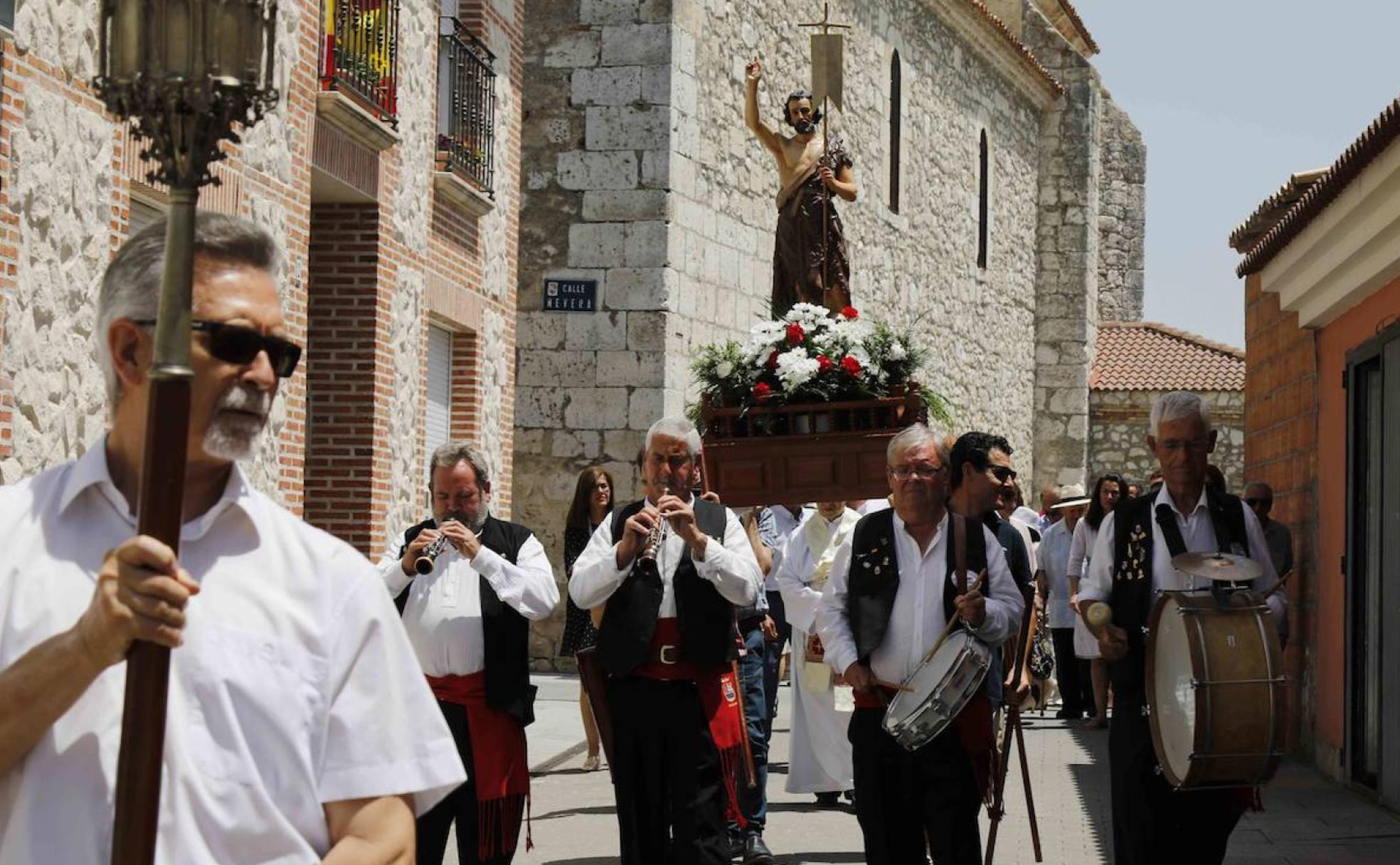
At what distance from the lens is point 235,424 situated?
108 inches

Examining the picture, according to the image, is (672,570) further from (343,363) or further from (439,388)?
(439,388)

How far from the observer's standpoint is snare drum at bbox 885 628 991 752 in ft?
23.0

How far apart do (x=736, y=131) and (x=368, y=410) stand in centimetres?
864

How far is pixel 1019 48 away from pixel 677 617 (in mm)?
28113

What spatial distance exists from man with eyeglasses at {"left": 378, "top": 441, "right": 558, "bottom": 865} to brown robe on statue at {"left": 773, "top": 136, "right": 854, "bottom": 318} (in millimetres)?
8882

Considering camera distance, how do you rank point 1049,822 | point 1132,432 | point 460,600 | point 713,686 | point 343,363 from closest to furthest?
point 460,600
point 713,686
point 1049,822
point 343,363
point 1132,432

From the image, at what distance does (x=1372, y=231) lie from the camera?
1084 centimetres

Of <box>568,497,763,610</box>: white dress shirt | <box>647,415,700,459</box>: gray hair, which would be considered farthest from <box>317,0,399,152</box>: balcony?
<box>568,497,763,610</box>: white dress shirt

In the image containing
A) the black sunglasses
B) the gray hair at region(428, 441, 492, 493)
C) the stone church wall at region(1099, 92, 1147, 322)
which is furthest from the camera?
the stone church wall at region(1099, 92, 1147, 322)

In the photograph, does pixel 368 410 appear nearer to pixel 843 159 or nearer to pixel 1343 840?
pixel 843 159

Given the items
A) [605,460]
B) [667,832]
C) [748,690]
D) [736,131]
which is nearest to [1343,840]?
[748,690]

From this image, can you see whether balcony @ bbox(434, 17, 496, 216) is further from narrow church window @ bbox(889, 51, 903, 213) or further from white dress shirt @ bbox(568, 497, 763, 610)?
narrow church window @ bbox(889, 51, 903, 213)

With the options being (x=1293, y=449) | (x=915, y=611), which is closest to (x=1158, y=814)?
(x=915, y=611)

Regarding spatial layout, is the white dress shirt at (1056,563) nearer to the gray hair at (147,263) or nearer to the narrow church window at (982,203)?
the gray hair at (147,263)
